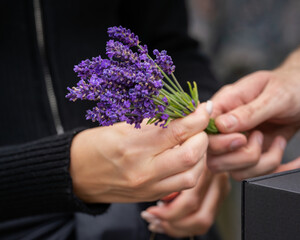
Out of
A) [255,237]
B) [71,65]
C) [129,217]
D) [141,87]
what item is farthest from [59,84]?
[255,237]

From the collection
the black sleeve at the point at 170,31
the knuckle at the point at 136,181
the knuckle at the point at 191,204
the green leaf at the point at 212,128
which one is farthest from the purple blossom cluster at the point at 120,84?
the black sleeve at the point at 170,31

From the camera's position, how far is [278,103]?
80 cm

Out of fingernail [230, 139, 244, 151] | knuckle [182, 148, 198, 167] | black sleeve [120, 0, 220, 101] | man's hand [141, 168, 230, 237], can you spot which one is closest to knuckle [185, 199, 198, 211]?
man's hand [141, 168, 230, 237]

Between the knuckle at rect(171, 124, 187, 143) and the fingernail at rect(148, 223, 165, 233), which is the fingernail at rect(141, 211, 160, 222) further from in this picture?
the knuckle at rect(171, 124, 187, 143)

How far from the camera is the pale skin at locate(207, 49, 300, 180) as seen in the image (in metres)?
0.76

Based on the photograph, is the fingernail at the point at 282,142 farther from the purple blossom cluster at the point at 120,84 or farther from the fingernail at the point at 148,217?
the purple blossom cluster at the point at 120,84

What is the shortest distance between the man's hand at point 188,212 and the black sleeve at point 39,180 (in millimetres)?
181

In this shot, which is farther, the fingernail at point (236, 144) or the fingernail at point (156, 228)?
the fingernail at point (156, 228)

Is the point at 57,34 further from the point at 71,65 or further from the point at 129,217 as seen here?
the point at 129,217

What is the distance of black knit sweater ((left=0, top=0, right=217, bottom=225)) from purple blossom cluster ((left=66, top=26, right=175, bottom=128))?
25 centimetres

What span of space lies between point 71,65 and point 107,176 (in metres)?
0.43

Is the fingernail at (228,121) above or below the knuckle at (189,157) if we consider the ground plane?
above

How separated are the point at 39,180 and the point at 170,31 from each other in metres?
0.65

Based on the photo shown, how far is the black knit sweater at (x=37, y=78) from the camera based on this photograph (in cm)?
74
